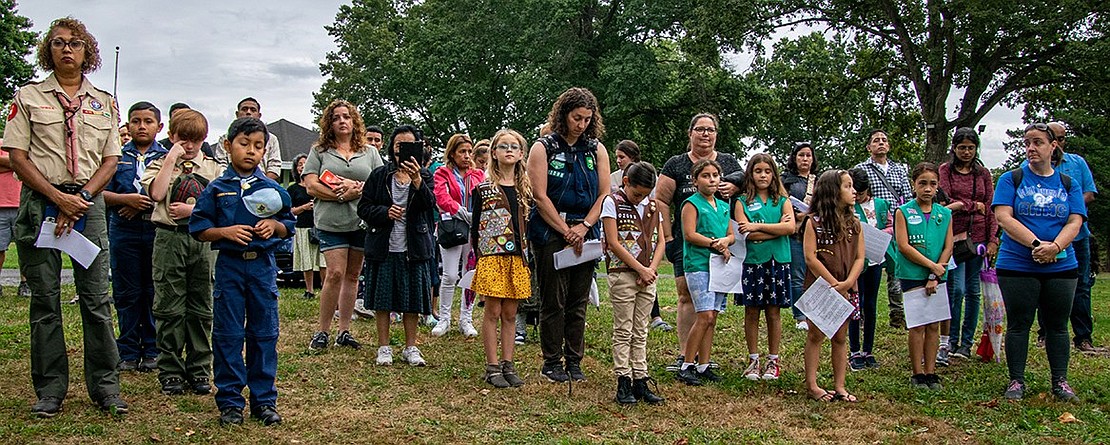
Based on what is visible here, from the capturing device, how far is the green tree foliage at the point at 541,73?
30.2 metres

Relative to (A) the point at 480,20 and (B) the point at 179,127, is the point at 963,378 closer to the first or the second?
(B) the point at 179,127

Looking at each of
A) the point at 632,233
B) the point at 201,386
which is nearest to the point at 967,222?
the point at 632,233

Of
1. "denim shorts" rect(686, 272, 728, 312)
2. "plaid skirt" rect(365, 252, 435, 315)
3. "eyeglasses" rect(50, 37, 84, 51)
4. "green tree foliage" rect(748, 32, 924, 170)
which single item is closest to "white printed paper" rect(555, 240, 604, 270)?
"denim shorts" rect(686, 272, 728, 312)

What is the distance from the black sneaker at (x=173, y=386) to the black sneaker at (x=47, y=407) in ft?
2.23

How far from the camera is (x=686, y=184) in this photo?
6.96 metres

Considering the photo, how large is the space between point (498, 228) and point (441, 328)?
2244 mm

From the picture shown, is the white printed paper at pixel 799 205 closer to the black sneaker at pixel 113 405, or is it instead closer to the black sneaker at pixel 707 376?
the black sneaker at pixel 707 376

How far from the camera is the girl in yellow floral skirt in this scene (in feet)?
20.5

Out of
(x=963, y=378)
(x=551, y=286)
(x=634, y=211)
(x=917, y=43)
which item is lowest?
(x=963, y=378)

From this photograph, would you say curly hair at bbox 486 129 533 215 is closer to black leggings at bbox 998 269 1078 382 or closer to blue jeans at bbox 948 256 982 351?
black leggings at bbox 998 269 1078 382

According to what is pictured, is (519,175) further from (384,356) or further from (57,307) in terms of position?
(57,307)

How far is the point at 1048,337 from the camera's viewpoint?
20.4ft

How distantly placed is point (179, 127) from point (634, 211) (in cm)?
293

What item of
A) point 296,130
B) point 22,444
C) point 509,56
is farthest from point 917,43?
point 22,444
